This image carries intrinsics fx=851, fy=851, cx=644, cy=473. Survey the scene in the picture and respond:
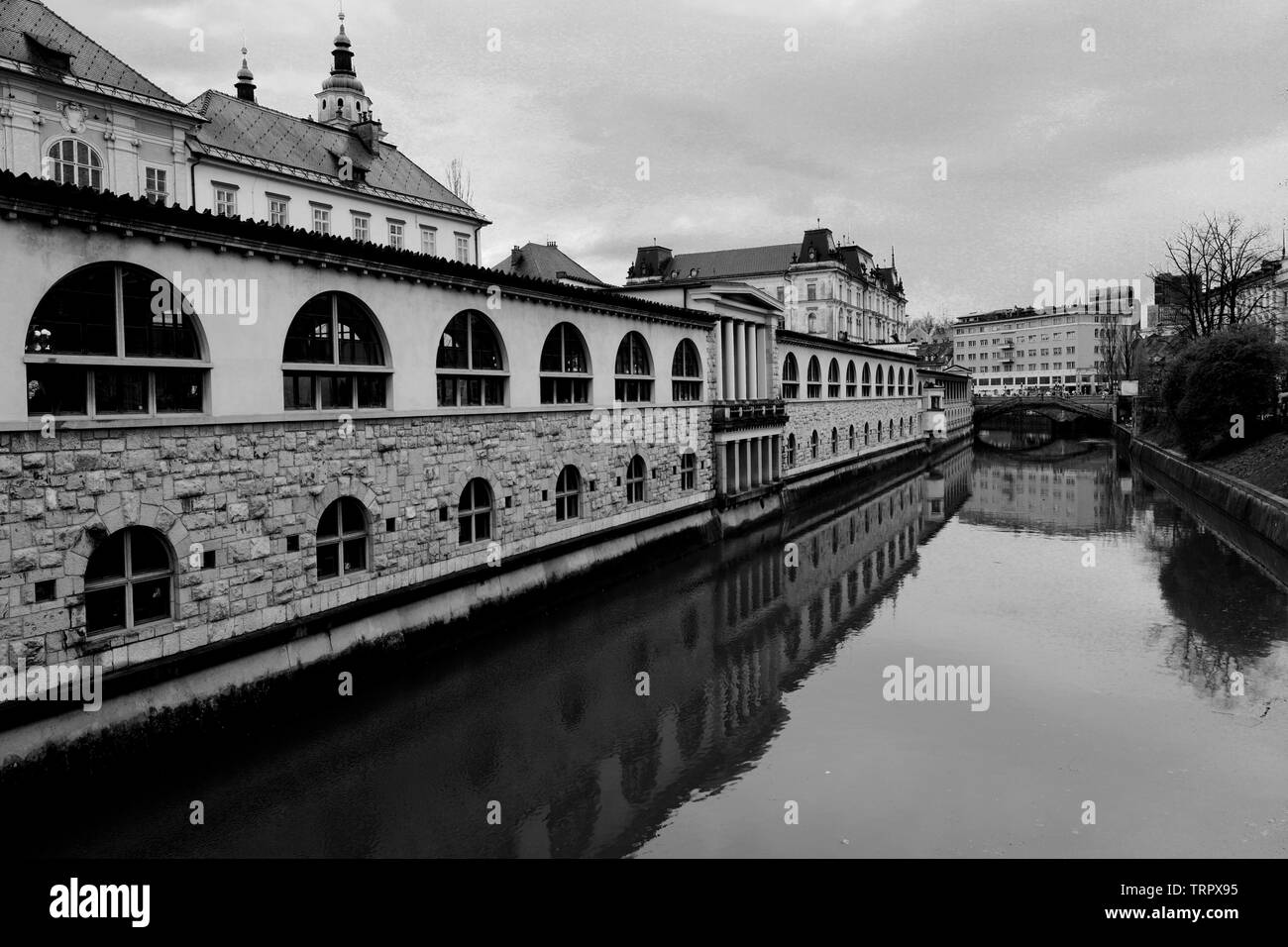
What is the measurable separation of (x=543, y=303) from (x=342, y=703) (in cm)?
Answer: 1035

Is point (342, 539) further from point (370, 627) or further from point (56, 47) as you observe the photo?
point (56, 47)

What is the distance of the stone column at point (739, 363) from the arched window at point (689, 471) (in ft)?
17.5

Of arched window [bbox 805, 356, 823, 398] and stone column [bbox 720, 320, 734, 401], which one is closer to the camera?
stone column [bbox 720, 320, 734, 401]

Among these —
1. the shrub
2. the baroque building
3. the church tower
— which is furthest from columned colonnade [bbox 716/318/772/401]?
the church tower

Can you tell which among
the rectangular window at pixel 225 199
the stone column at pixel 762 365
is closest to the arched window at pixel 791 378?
the stone column at pixel 762 365

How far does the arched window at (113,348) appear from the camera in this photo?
1020cm

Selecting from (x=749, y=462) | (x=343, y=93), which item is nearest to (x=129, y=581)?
(x=749, y=462)

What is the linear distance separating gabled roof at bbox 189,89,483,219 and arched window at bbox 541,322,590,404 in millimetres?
22801

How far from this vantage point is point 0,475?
9.58m

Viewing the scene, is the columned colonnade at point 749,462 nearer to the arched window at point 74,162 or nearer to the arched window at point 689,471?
the arched window at point 689,471

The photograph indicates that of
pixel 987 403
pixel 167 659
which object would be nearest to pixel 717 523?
pixel 167 659

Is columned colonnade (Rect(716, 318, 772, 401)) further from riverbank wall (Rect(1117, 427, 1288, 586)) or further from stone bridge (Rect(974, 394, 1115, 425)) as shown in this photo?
stone bridge (Rect(974, 394, 1115, 425))

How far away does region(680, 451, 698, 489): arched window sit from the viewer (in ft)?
87.3
